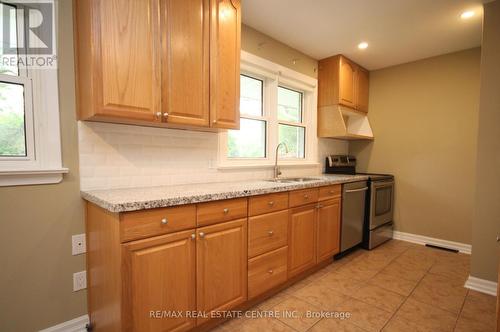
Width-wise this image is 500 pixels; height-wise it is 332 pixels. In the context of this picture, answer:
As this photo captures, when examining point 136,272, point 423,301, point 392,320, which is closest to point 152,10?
point 136,272

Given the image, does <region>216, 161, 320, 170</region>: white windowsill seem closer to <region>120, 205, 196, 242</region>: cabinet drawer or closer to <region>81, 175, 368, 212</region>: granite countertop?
<region>81, 175, 368, 212</region>: granite countertop

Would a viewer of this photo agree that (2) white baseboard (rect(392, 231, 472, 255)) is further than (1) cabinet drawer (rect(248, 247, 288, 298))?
Yes

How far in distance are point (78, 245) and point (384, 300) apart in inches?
91.3

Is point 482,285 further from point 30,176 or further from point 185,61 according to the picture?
point 30,176

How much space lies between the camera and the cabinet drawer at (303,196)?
2.15 metres

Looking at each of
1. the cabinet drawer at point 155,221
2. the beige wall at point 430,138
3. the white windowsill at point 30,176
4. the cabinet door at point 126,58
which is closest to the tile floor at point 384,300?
the beige wall at point 430,138

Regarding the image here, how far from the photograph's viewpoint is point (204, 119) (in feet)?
5.97

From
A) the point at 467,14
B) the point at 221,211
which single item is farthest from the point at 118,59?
the point at 467,14

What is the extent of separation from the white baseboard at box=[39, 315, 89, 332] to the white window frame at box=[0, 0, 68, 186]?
903 millimetres

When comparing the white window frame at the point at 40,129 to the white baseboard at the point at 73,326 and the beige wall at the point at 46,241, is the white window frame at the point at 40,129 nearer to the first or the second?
the beige wall at the point at 46,241

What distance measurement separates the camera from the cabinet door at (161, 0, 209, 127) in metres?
1.59

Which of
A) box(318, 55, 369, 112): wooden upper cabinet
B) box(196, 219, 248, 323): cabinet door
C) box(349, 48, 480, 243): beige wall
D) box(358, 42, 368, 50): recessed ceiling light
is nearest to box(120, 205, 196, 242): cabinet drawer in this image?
box(196, 219, 248, 323): cabinet door

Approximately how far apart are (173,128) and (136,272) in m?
1.12

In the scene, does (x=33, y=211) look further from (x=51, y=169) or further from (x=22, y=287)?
(x=22, y=287)
